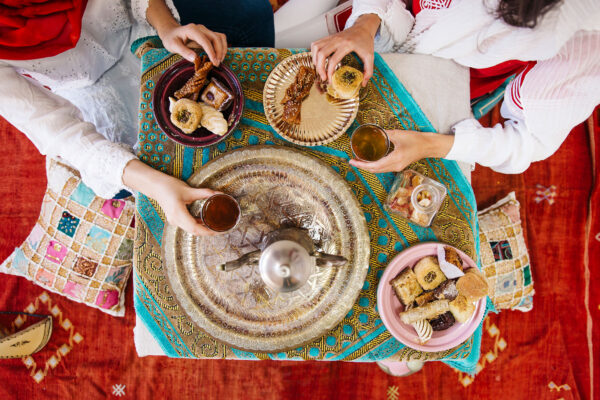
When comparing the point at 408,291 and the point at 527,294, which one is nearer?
the point at 408,291

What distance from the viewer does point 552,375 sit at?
209 centimetres

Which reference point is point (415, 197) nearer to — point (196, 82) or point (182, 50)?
point (196, 82)

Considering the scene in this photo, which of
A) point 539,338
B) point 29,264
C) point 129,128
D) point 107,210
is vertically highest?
point 129,128

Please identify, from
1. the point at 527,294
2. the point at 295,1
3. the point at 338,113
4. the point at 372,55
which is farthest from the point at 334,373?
the point at 295,1

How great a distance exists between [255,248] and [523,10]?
1025 millimetres

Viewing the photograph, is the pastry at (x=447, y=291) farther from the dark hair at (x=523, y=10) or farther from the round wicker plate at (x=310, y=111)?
the dark hair at (x=523, y=10)

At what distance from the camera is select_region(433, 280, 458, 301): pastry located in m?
1.12

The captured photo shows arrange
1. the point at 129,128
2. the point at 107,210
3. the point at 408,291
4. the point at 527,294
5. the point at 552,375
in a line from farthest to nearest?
the point at 552,375 → the point at 527,294 → the point at 107,210 → the point at 129,128 → the point at 408,291

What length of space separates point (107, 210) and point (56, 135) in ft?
1.76

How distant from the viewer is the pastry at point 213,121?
108cm

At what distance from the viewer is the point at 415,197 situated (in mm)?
1172

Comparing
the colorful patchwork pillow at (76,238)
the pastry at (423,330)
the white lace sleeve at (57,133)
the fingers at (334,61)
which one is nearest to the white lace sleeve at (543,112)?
the fingers at (334,61)

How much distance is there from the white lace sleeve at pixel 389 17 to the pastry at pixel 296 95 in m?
0.30

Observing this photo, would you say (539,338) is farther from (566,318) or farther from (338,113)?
(338,113)
